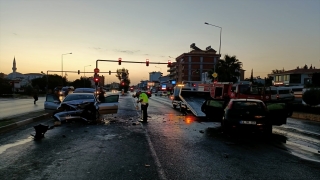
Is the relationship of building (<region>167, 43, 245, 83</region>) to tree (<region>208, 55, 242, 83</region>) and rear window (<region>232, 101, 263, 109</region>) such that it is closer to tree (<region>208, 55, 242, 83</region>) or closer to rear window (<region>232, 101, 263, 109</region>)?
tree (<region>208, 55, 242, 83</region>)

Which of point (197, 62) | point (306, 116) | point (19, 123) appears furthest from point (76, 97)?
point (197, 62)

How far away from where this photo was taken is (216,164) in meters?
7.45

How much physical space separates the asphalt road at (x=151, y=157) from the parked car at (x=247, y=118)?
1.46 feet

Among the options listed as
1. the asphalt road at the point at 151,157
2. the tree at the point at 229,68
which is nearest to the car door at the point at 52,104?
the asphalt road at the point at 151,157

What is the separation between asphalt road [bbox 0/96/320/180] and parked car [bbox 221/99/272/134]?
45 centimetres

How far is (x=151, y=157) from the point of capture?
26.4 feet

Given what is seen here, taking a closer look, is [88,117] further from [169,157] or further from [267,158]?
[267,158]

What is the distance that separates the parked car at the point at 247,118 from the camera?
1211 cm

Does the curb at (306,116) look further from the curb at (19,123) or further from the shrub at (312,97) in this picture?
the curb at (19,123)

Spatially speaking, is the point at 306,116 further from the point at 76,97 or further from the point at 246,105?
the point at 76,97

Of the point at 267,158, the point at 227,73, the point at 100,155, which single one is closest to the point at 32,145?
the point at 100,155

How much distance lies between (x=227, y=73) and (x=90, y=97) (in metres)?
40.9

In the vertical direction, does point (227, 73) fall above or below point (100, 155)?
above

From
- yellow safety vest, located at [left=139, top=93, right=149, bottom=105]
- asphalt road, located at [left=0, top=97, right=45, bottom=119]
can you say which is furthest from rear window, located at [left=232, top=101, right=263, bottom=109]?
asphalt road, located at [left=0, top=97, right=45, bottom=119]
